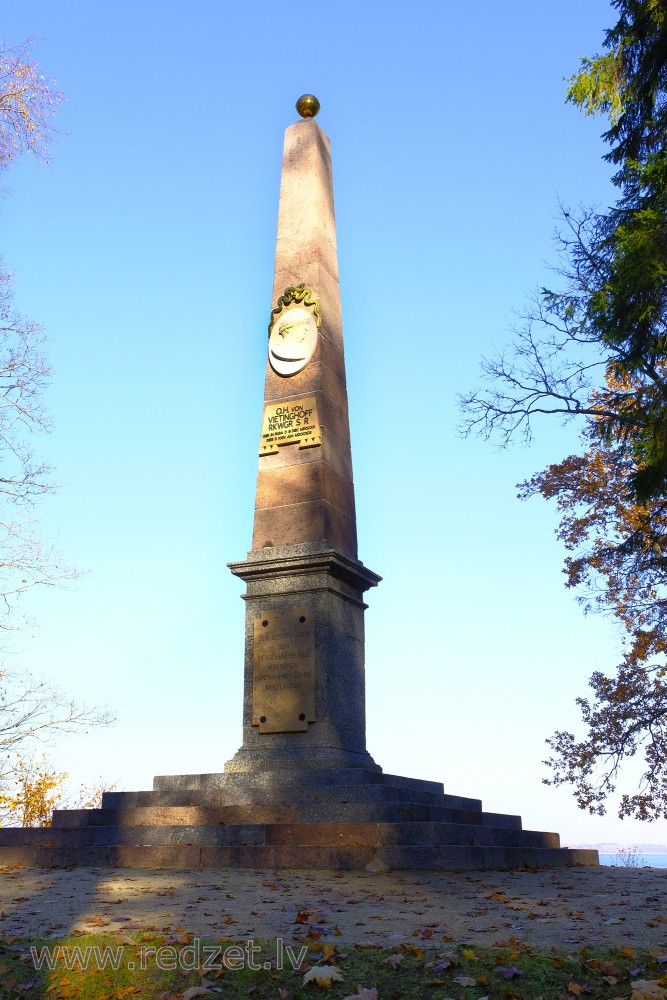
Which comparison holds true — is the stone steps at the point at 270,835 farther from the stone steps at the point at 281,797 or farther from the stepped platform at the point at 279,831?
the stone steps at the point at 281,797

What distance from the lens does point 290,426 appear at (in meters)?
12.6

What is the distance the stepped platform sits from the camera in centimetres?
830

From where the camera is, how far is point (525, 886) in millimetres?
7645

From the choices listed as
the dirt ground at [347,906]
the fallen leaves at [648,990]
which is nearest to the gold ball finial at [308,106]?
the dirt ground at [347,906]

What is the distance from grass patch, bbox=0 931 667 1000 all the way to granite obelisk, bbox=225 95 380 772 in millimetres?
5551

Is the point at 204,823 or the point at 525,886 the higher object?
the point at 204,823

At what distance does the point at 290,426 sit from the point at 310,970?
345 inches

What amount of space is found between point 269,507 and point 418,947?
7890 millimetres

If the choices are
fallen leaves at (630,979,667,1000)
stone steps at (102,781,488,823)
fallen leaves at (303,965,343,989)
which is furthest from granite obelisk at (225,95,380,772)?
fallen leaves at (630,979,667,1000)

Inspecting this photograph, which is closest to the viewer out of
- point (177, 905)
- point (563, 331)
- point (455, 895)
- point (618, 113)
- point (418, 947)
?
point (418, 947)

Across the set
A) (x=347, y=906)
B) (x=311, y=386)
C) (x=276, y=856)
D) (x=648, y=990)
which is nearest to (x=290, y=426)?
(x=311, y=386)

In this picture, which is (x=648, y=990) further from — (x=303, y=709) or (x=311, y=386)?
(x=311, y=386)

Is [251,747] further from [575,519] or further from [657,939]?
→ [575,519]

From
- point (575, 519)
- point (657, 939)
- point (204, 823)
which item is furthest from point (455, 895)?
point (575, 519)
